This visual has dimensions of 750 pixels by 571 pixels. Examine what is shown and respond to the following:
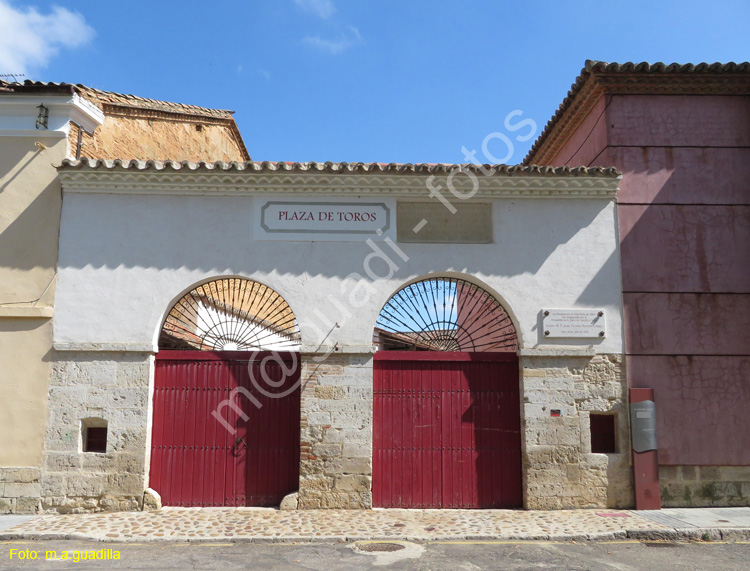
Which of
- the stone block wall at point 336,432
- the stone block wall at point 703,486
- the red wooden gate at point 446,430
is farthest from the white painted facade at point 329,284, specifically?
the stone block wall at point 703,486

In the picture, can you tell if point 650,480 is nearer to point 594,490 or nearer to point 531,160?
point 594,490

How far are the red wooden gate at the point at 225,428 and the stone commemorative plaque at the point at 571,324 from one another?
3241 millimetres

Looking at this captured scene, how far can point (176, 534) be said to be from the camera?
243 inches

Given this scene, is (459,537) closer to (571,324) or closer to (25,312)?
(571,324)

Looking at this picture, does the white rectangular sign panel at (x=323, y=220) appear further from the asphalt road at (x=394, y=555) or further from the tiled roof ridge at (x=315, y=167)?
the asphalt road at (x=394, y=555)

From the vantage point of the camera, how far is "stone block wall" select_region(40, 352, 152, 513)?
7074 millimetres

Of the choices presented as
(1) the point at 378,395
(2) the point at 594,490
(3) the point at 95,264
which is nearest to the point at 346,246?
(1) the point at 378,395

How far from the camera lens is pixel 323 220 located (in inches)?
302

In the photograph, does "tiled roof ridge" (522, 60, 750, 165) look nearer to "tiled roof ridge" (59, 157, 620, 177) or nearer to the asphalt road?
"tiled roof ridge" (59, 157, 620, 177)

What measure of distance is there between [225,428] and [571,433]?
14.0 ft

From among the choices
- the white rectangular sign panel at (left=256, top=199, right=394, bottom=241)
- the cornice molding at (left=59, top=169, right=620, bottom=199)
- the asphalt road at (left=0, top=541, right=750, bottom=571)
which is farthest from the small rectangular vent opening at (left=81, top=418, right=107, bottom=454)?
the white rectangular sign panel at (left=256, top=199, right=394, bottom=241)

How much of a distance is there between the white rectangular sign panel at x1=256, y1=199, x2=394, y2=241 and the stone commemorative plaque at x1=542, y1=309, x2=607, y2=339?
231 centimetres

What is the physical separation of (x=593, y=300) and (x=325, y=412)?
367 cm

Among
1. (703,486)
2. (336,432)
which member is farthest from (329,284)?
(703,486)
